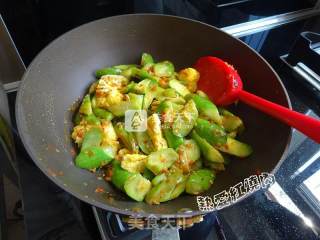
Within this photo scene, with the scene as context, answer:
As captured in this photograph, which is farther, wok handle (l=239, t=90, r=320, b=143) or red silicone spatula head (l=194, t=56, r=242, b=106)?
red silicone spatula head (l=194, t=56, r=242, b=106)

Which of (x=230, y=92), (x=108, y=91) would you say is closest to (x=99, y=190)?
(x=108, y=91)

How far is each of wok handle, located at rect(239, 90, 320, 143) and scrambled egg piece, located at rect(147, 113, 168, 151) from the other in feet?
0.78

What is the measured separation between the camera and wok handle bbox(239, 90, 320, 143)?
2.07 feet

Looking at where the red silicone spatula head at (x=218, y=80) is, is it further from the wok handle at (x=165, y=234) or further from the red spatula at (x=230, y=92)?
the wok handle at (x=165, y=234)

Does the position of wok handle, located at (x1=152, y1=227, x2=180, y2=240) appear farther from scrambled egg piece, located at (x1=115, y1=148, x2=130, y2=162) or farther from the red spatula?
the red spatula

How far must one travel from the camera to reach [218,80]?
2.74 ft

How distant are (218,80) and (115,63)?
322 millimetres

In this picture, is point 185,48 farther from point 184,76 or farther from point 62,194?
point 62,194

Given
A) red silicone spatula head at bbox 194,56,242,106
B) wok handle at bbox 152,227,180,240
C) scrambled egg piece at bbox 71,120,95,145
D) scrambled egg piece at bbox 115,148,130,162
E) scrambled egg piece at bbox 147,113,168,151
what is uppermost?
red silicone spatula head at bbox 194,56,242,106

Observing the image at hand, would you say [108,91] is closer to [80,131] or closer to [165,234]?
[80,131]

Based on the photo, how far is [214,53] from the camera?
2.92ft

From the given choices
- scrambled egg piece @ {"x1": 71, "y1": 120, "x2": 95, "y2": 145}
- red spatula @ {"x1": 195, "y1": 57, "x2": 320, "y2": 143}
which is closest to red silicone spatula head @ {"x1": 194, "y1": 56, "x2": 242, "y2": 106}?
red spatula @ {"x1": 195, "y1": 57, "x2": 320, "y2": 143}

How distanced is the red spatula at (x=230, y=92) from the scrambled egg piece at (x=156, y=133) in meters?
0.20

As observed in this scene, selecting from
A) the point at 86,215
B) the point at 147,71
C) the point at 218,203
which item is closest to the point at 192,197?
the point at 218,203
